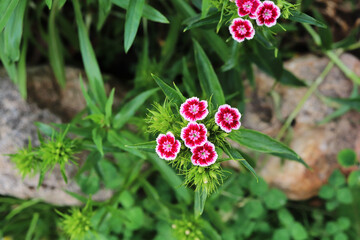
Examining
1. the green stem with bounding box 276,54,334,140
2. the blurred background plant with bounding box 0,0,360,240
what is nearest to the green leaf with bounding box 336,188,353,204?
the blurred background plant with bounding box 0,0,360,240

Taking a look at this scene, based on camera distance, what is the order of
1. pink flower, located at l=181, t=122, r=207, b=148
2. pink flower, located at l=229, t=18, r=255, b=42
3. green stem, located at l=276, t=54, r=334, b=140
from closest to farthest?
1. pink flower, located at l=181, t=122, r=207, b=148
2. pink flower, located at l=229, t=18, r=255, b=42
3. green stem, located at l=276, t=54, r=334, b=140

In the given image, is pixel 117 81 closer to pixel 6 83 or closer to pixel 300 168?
pixel 6 83

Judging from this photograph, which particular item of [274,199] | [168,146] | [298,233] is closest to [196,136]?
[168,146]

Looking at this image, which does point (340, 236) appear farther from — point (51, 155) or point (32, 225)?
point (32, 225)

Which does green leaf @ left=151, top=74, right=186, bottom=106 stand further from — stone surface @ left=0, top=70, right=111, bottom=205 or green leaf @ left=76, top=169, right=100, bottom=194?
stone surface @ left=0, top=70, right=111, bottom=205

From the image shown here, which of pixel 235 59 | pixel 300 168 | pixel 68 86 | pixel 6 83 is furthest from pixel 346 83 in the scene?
pixel 6 83

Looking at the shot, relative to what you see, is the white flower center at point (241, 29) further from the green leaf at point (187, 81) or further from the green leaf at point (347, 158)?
the green leaf at point (347, 158)

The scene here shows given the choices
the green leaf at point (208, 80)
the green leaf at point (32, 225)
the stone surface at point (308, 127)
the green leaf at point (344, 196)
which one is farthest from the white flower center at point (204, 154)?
the green leaf at point (32, 225)
